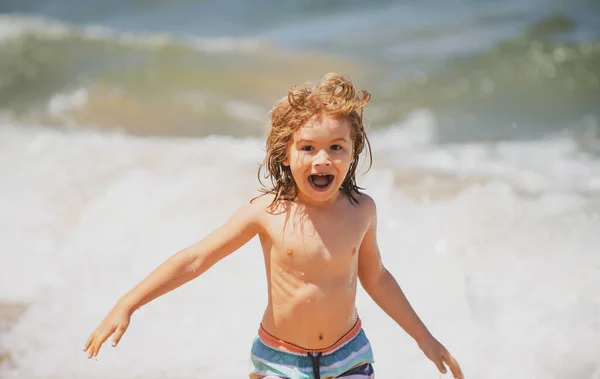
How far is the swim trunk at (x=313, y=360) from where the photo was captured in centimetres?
294

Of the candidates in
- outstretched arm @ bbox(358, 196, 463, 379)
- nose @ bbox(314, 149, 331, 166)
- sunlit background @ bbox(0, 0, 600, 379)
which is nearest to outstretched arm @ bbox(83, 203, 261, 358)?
nose @ bbox(314, 149, 331, 166)

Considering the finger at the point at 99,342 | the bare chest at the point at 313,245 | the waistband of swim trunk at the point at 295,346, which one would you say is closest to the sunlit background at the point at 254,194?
the waistband of swim trunk at the point at 295,346

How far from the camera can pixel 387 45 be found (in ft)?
45.2

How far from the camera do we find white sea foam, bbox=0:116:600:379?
13.7 feet

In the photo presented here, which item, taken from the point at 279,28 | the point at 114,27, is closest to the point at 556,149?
the point at 279,28

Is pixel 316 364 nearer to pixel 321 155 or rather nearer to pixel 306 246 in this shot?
pixel 306 246

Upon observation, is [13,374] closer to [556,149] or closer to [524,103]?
[556,149]

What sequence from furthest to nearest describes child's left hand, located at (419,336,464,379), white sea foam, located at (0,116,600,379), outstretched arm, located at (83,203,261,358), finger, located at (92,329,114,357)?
1. white sea foam, located at (0,116,600,379)
2. child's left hand, located at (419,336,464,379)
3. outstretched arm, located at (83,203,261,358)
4. finger, located at (92,329,114,357)

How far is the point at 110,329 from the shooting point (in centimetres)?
280

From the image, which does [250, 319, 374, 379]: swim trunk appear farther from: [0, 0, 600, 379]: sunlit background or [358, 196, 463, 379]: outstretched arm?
[0, 0, 600, 379]: sunlit background

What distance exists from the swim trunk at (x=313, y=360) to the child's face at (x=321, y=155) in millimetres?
497

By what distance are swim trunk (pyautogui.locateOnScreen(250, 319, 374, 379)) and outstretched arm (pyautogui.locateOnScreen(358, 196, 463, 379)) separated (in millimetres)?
196

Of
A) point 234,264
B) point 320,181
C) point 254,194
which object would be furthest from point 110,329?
point 254,194

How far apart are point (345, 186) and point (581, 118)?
6359 millimetres
